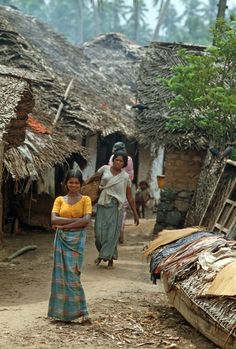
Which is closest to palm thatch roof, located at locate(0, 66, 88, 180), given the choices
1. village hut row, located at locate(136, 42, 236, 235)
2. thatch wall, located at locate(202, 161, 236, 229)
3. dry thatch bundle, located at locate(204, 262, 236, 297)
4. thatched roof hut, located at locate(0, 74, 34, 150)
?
thatched roof hut, located at locate(0, 74, 34, 150)

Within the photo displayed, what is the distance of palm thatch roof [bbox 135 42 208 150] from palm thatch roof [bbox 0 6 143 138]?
1248 millimetres

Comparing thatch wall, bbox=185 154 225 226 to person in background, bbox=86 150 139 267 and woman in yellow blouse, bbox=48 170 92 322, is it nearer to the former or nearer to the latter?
person in background, bbox=86 150 139 267

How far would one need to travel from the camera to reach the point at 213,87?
9.62 m

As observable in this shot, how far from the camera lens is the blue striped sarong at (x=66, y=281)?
16.8ft

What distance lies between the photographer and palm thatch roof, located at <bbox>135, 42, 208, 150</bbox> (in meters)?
11.2

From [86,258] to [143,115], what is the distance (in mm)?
4552

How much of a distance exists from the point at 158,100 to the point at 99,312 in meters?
7.45

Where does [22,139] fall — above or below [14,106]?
below

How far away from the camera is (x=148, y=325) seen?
17.8 ft

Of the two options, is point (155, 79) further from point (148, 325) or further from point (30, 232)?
point (148, 325)

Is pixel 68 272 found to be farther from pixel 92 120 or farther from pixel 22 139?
pixel 92 120

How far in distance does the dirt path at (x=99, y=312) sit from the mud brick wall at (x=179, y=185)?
8.91ft

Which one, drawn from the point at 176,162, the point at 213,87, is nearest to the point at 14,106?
the point at 213,87

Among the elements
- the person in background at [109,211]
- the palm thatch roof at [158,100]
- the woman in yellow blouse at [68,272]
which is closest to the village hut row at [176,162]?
the palm thatch roof at [158,100]
